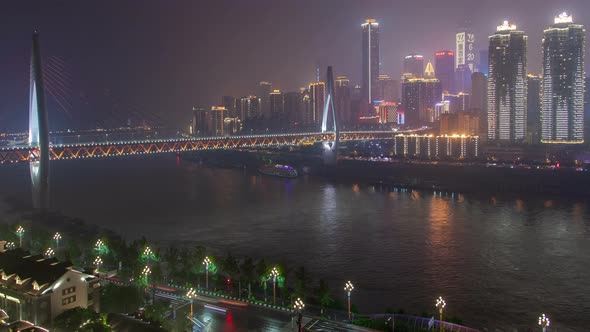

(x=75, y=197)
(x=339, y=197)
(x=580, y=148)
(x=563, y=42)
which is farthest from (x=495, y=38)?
(x=75, y=197)

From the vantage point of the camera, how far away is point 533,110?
1102 inches

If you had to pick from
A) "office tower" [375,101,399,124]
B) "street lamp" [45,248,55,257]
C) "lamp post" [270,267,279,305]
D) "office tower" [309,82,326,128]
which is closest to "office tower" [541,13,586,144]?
"office tower" [309,82,326,128]

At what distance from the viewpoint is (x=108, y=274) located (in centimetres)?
549

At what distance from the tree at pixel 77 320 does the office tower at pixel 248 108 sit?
30.0 m

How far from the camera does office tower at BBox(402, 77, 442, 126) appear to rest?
34625 mm

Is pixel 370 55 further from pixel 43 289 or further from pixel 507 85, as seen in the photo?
pixel 43 289

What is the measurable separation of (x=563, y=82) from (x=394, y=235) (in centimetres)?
1831

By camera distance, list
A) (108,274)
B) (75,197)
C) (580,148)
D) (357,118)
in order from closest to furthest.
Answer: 1. (108,274)
2. (75,197)
3. (580,148)
4. (357,118)

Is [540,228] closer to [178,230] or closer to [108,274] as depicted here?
[178,230]

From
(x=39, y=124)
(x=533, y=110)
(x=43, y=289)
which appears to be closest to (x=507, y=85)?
(x=533, y=110)

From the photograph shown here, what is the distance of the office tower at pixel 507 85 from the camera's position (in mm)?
24375

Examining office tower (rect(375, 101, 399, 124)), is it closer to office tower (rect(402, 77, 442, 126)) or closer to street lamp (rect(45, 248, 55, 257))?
office tower (rect(402, 77, 442, 126))

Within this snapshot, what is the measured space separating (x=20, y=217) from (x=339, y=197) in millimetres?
6758

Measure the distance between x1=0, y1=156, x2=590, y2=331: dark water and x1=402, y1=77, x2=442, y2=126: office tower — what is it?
69.6 feet
